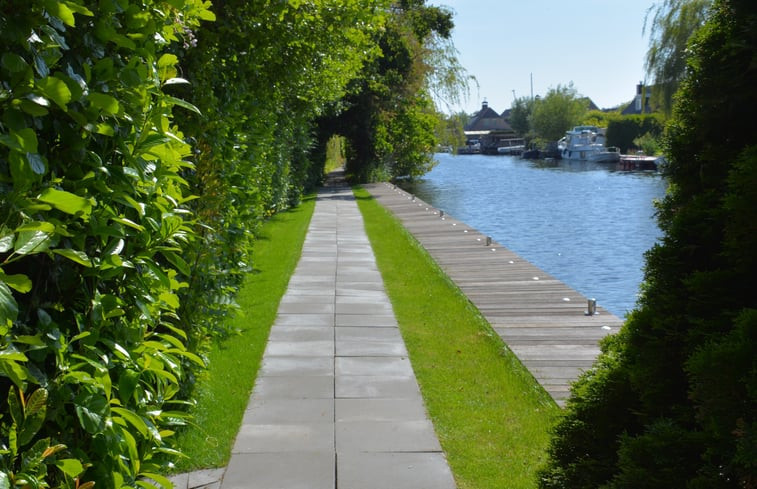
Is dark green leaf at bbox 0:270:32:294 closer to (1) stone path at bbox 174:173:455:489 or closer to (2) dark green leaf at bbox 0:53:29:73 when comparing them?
(2) dark green leaf at bbox 0:53:29:73

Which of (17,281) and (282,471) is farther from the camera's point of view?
(282,471)

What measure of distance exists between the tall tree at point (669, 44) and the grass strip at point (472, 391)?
95.1 feet

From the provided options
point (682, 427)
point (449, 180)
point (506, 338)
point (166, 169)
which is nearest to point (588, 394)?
point (682, 427)

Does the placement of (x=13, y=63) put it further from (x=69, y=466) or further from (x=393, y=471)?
(x=393, y=471)

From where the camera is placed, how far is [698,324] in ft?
9.81

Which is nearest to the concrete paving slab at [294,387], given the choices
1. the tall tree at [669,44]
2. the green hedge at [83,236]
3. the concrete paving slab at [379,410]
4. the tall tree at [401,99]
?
the concrete paving slab at [379,410]

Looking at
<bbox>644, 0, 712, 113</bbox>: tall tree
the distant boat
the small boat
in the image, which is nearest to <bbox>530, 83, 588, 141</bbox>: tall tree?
the distant boat

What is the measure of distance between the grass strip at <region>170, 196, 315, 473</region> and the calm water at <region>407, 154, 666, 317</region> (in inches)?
127

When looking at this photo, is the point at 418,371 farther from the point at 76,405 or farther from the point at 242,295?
the point at 76,405

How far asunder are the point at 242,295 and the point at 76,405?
27.9 ft

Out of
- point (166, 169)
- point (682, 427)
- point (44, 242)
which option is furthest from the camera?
point (166, 169)

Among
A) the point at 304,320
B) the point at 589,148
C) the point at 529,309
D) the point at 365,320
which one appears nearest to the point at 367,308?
the point at 365,320

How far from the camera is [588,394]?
12.7ft

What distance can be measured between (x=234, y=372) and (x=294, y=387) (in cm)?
76
